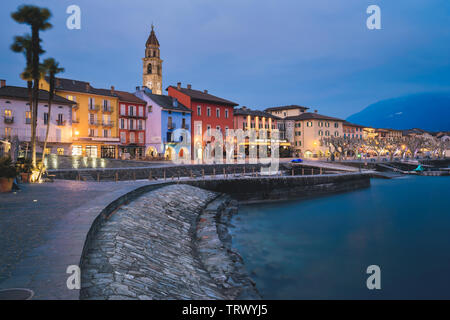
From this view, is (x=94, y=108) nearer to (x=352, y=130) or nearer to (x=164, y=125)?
(x=164, y=125)

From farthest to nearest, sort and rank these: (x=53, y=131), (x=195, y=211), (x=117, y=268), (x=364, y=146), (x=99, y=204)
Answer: (x=364, y=146)
(x=53, y=131)
(x=195, y=211)
(x=99, y=204)
(x=117, y=268)

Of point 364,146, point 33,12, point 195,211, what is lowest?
point 195,211

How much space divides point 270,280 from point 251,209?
44.8 ft

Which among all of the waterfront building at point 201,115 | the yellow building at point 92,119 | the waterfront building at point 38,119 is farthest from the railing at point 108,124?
the waterfront building at point 201,115

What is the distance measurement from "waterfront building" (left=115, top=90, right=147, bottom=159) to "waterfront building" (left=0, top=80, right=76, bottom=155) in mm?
8531

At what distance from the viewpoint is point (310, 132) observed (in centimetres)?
7881

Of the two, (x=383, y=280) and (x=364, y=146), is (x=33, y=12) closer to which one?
(x=383, y=280)

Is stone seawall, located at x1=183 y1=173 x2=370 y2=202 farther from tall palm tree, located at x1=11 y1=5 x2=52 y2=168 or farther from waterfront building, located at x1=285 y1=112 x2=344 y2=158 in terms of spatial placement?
waterfront building, located at x1=285 y1=112 x2=344 y2=158

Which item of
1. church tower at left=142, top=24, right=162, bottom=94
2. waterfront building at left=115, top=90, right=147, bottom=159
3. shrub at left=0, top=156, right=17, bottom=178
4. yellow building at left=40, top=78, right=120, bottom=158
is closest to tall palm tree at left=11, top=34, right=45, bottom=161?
shrub at left=0, top=156, right=17, bottom=178

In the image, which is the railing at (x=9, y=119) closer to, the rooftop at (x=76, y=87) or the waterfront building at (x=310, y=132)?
the rooftop at (x=76, y=87)

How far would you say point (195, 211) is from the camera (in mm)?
17422

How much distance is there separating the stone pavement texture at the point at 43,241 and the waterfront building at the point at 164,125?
1622 inches

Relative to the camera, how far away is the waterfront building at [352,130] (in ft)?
291

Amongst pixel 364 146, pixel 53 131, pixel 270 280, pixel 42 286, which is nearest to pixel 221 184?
pixel 270 280
